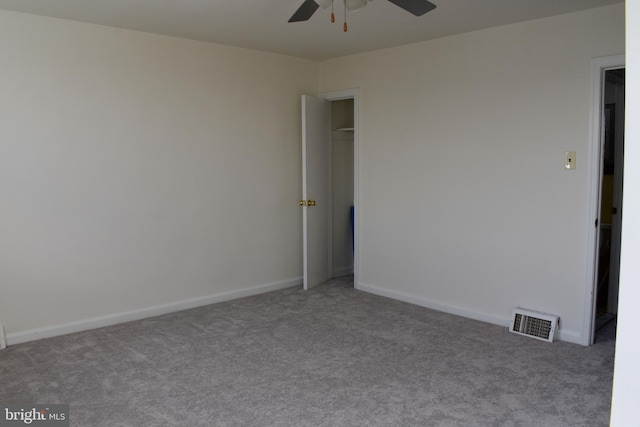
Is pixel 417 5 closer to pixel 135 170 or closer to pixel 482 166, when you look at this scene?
pixel 482 166

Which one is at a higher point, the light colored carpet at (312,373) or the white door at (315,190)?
the white door at (315,190)

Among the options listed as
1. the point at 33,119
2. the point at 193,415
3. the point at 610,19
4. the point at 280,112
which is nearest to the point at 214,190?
the point at 280,112

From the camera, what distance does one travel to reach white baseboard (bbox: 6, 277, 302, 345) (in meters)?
3.77

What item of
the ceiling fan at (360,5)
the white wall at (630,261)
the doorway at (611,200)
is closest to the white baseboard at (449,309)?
the doorway at (611,200)

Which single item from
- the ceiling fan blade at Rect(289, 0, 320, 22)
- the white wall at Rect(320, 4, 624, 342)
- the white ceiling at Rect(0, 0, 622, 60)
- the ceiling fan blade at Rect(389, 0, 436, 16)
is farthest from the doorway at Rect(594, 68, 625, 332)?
the ceiling fan blade at Rect(289, 0, 320, 22)

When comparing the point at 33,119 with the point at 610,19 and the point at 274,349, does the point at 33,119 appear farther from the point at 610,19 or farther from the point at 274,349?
the point at 610,19

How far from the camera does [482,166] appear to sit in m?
4.20

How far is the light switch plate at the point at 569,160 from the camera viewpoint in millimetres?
3650

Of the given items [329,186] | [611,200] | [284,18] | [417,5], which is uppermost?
[284,18]

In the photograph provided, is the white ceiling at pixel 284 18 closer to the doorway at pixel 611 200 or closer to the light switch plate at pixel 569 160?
the light switch plate at pixel 569 160

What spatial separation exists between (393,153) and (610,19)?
208cm

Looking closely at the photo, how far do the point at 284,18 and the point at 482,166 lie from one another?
6.63ft

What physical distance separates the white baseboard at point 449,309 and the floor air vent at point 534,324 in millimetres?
110

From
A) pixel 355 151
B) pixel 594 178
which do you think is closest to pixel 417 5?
pixel 594 178
